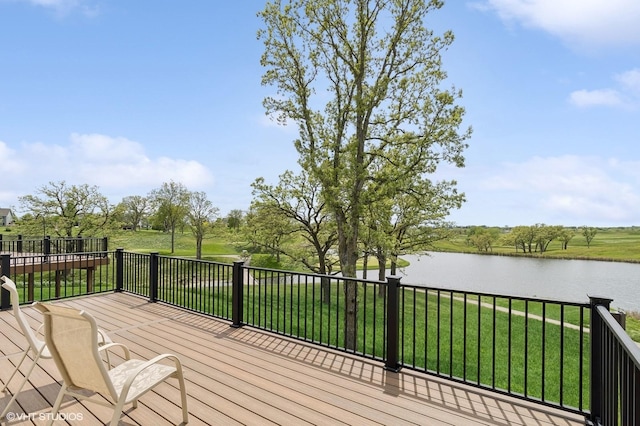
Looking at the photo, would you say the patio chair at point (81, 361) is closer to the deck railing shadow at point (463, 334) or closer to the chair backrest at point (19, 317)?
the chair backrest at point (19, 317)

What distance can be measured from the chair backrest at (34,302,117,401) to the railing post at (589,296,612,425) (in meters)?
3.24

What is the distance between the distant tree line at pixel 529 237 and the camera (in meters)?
34.1

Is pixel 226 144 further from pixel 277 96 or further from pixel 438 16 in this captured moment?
pixel 438 16

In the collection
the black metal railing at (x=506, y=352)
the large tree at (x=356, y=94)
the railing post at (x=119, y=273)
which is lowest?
the black metal railing at (x=506, y=352)

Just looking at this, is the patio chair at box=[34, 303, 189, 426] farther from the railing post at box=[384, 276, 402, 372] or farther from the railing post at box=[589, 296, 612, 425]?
the railing post at box=[589, 296, 612, 425]

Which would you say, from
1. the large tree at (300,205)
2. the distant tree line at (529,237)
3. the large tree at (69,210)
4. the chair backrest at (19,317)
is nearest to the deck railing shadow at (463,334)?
the chair backrest at (19,317)

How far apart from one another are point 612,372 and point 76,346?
3251 mm

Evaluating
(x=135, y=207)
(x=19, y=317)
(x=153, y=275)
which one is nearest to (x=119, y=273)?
(x=153, y=275)

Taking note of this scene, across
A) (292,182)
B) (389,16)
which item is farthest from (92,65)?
(389,16)

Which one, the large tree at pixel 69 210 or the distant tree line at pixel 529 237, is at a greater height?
the large tree at pixel 69 210

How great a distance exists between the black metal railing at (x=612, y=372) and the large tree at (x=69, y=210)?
2009 centimetres

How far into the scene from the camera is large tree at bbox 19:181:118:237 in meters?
16.5

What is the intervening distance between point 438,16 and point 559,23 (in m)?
3.68

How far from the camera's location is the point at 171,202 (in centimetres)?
2761
